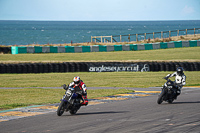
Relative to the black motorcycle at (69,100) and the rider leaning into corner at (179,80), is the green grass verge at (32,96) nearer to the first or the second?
the black motorcycle at (69,100)

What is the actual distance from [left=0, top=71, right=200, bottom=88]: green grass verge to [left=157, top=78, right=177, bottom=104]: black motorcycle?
7568 mm

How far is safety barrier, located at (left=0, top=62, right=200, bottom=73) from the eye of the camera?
27.4m

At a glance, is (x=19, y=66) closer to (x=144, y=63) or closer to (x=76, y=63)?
(x=76, y=63)

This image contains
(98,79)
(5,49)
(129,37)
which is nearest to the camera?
(98,79)

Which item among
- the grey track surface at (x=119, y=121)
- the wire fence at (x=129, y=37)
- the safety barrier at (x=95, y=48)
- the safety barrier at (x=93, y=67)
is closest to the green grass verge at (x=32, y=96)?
the grey track surface at (x=119, y=121)

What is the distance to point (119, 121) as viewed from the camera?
996 cm

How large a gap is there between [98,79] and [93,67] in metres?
3.40

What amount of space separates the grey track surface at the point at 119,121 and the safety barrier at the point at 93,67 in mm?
14638

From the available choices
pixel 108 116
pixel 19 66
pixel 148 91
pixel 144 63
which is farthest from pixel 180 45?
pixel 108 116

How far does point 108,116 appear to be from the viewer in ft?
35.7

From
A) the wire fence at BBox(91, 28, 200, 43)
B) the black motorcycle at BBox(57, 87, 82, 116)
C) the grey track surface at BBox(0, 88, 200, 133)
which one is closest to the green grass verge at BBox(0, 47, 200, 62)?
the wire fence at BBox(91, 28, 200, 43)

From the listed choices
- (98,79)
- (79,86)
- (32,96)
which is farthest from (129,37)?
(79,86)

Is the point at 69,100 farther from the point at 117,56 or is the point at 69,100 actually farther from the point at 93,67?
the point at 117,56

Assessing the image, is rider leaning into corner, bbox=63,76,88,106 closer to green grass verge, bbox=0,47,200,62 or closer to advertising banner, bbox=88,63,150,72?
advertising banner, bbox=88,63,150,72
